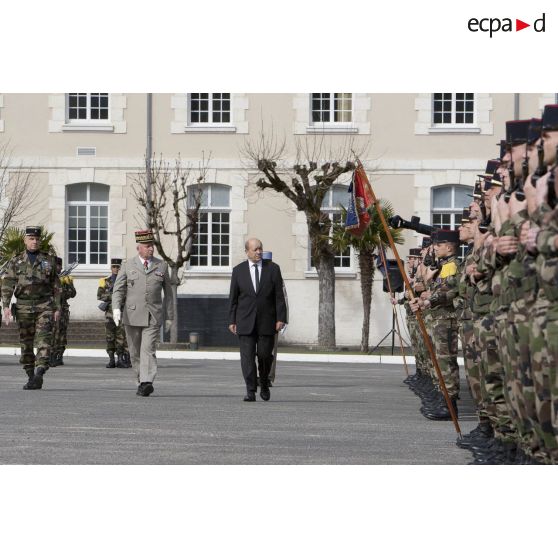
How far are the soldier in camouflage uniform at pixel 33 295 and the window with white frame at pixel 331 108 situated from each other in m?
20.5

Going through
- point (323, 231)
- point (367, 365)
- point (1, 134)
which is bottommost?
point (367, 365)

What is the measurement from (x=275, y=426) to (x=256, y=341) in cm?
424

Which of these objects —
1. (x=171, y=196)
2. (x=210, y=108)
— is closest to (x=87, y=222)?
(x=171, y=196)

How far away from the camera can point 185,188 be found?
3941 cm

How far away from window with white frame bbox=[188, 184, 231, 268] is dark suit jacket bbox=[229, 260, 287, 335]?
836 inches

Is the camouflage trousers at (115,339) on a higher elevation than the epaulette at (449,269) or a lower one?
lower

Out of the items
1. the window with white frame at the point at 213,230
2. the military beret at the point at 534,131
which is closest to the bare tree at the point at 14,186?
the window with white frame at the point at 213,230

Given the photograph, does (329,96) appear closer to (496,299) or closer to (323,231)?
(323,231)

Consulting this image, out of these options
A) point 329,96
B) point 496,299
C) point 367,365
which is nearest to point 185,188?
point 329,96

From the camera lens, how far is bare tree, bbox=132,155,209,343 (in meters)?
38.0

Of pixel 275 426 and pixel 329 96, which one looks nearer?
pixel 275 426

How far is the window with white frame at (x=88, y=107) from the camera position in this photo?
132ft

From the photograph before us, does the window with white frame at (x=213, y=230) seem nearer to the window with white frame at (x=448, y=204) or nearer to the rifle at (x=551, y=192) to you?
the window with white frame at (x=448, y=204)

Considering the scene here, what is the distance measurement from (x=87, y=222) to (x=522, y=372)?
32453 mm
